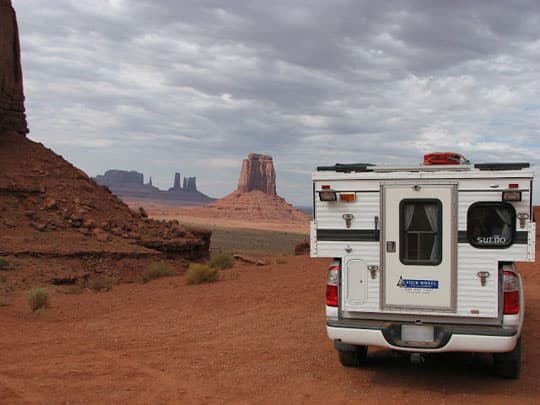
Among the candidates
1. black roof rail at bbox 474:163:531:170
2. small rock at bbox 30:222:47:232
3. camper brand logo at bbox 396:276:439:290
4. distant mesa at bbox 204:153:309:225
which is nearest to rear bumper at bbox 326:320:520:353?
camper brand logo at bbox 396:276:439:290

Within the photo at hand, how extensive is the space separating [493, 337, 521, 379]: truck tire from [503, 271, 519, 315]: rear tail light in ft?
2.35

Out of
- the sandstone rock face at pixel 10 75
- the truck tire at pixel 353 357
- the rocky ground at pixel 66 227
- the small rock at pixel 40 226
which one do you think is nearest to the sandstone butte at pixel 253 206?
the sandstone rock face at pixel 10 75

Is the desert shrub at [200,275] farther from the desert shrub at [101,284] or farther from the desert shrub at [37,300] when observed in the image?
the desert shrub at [37,300]

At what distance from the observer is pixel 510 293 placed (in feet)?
20.7

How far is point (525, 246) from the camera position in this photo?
6.28 meters

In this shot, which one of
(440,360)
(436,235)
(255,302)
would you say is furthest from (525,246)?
(255,302)

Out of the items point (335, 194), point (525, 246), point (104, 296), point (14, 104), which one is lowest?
point (104, 296)

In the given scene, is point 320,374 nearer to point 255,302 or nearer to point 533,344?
point 533,344

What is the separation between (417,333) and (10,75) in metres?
27.1

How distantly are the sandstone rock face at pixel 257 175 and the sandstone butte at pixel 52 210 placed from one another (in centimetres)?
12756

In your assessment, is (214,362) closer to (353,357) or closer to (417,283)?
(353,357)

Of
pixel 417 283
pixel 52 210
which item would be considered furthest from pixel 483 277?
pixel 52 210

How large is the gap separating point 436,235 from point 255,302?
7617 millimetres

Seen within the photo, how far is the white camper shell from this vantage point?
20.7 feet
